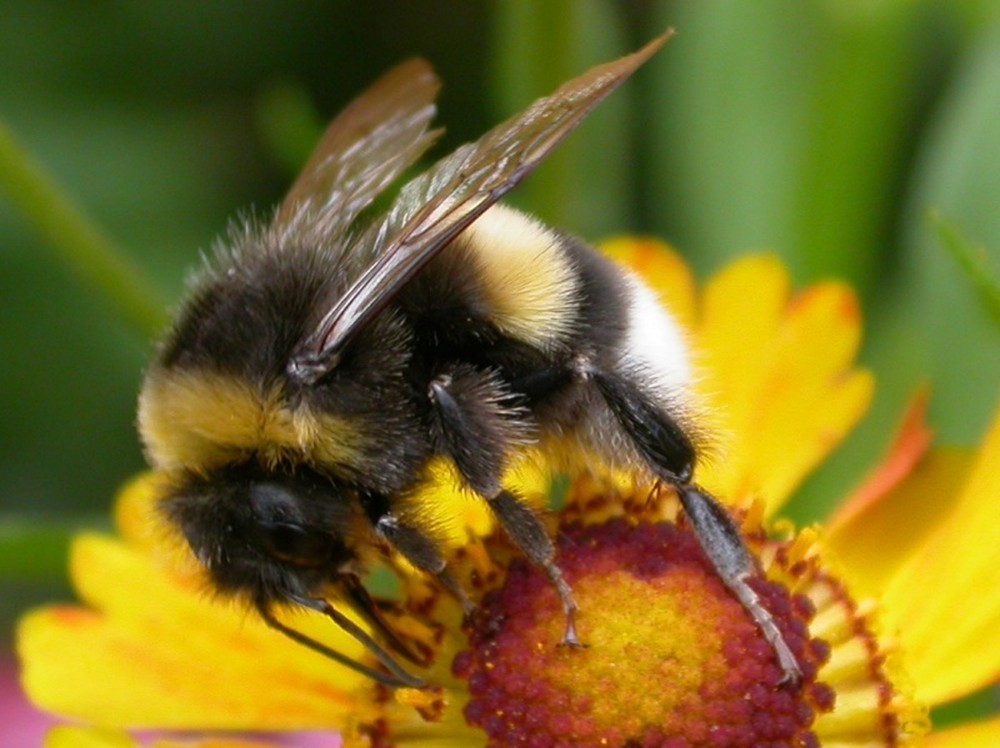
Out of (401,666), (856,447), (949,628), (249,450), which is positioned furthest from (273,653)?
(856,447)

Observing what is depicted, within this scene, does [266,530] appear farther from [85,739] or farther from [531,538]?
[85,739]

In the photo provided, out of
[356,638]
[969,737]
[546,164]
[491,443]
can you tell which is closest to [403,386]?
[491,443]

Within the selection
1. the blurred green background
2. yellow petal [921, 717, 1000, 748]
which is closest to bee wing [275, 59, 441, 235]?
the blurred green background

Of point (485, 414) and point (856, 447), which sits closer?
point (485, 414)

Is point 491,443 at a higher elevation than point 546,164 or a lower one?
lower

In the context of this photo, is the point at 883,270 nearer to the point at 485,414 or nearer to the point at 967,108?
the point at 967,108

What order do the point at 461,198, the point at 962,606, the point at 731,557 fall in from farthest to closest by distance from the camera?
the point at 962,606 < the point at 731,557 < the point at 461,198

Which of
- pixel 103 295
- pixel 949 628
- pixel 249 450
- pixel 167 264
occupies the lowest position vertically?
pixel 949 628

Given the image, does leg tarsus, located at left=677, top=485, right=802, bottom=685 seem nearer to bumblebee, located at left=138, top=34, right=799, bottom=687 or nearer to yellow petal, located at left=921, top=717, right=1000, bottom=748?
bumblebee, located at left=138, top=34, right=799, bottom=687
